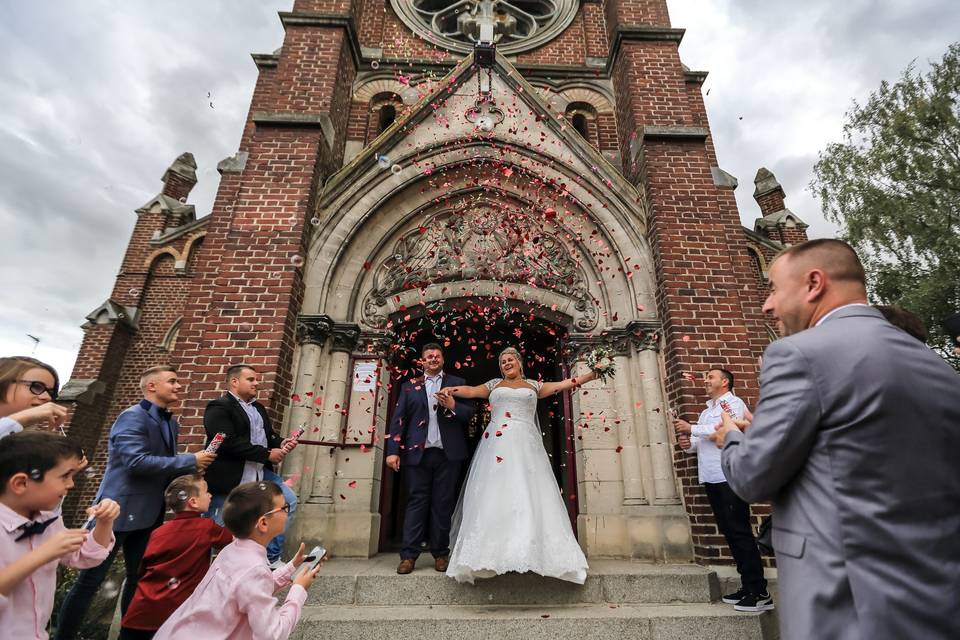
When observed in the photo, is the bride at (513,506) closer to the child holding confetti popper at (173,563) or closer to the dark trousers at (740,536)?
the dark trousers at (740,536)

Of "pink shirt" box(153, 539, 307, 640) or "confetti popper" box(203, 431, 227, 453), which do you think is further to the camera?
"confetti popper" box(203, 431, 227, 453)

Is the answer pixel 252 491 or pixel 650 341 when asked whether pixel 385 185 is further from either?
pixel 252 491

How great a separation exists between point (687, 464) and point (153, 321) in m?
11.5

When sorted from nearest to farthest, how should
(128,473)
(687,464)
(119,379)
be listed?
(128,473)
(687,464)
(119,379)

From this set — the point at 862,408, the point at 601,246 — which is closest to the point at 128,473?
the point at 862,408

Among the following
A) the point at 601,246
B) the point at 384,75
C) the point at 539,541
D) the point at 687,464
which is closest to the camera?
the point at 539,541

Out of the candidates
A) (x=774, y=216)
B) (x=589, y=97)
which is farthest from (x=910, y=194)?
(x=589, y=97)

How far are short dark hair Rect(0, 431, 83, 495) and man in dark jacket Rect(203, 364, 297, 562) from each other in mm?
1630

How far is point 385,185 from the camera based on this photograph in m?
6.26

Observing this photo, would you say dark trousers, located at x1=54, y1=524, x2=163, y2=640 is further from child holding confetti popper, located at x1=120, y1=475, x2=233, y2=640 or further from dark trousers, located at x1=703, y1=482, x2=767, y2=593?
dark trousers, located at x1=703, y1=482, x2=767, y2=593

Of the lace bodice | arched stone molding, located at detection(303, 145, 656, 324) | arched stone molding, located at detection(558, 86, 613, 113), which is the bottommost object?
the lace bodice

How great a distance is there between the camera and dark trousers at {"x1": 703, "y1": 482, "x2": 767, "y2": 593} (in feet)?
11.5

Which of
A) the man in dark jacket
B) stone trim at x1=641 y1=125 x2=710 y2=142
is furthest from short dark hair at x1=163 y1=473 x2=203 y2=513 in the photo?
stone trim at x1=641 y1=125 x2=710 y2=142

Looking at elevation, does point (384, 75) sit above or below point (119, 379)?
above
